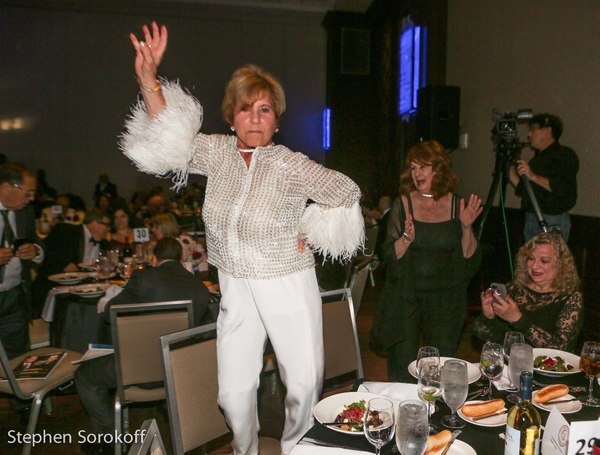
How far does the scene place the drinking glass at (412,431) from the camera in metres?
1.02

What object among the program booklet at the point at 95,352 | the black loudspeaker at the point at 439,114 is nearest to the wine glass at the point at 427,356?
the program booklet at the point at 95,352

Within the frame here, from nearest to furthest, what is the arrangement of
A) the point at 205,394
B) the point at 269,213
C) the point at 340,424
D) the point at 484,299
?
the point at 340,424, the point at 269,213, the point at 205,394, the point at 484,299

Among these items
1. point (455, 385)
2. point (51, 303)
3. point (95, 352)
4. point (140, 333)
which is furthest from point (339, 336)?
point (51, 303)

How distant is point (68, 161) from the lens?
9977mm

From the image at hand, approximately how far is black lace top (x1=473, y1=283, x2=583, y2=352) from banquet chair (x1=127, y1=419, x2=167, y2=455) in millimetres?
1503

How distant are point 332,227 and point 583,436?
80 cm

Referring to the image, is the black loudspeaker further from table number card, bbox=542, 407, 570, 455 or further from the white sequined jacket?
table number card, bbox=542, 407, 570, 455

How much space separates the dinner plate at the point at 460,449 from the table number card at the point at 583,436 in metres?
0.21

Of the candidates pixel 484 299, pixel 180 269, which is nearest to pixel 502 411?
pixel 484 299

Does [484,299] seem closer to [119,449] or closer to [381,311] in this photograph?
[381,311]

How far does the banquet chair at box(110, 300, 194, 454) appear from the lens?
2197 mm

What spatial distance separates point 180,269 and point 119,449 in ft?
2.96

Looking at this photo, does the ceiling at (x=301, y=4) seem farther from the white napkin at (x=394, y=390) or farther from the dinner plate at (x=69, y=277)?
the white napkin at (x=394, y=390)

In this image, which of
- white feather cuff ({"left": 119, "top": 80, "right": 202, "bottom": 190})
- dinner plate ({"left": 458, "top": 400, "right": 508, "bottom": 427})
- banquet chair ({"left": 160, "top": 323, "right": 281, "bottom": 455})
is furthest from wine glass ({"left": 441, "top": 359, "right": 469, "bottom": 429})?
white feather cuff ({"left": 119, "top": 80, "right": 202, "bottom": 190})
